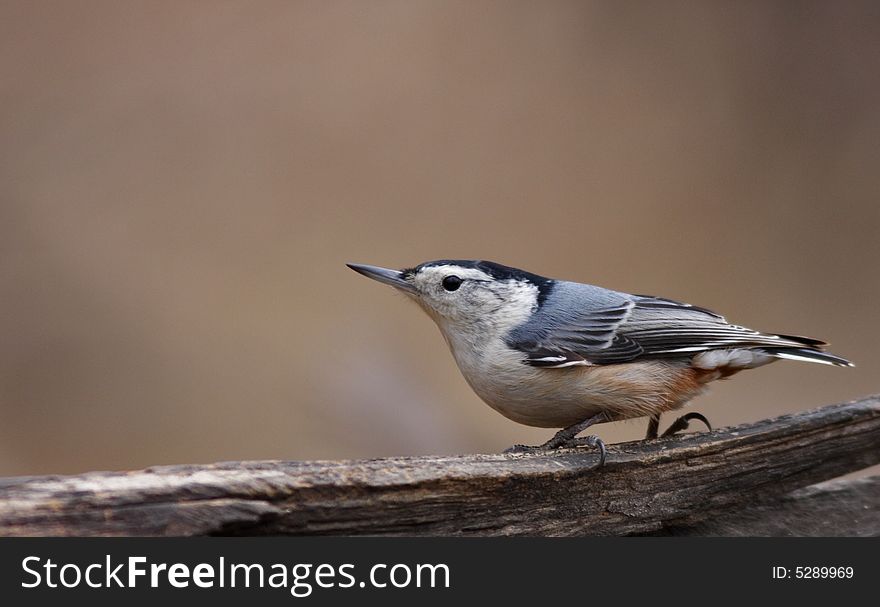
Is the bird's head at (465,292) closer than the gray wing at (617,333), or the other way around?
the gray wing at (617,333)

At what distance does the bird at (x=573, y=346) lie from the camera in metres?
2.59

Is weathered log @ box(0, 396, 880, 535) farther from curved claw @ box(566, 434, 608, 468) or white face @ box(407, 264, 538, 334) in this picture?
white face @ box(407, 264, 538, 334)

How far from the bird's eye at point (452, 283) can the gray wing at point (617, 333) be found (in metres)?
0.25

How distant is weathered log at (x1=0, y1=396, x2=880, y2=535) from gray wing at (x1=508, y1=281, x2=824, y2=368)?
297 mm

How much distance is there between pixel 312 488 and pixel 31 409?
12.2ft

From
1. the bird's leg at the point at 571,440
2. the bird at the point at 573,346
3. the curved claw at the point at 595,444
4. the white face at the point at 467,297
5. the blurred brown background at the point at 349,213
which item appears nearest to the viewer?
the curved claw at the point at 595,444

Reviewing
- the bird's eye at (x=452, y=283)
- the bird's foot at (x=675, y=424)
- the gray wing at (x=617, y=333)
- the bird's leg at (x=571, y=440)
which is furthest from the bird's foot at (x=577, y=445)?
the bird's eye at (x=452, y=283)

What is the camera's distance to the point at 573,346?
266 cm

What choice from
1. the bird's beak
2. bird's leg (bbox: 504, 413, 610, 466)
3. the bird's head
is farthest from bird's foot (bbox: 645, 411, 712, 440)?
the bird's beak

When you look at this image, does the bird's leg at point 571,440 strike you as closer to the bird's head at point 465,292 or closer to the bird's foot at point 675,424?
the bird's foot at point 675,424

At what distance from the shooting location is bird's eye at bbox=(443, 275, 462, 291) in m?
2.82

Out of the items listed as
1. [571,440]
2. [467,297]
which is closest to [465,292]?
[467,297]

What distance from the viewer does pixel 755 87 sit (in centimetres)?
655

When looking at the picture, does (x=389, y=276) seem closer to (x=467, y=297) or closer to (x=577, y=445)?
(x=467, y=297)
